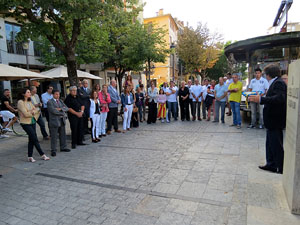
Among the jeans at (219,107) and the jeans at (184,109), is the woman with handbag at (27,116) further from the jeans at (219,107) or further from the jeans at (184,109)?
the jeans at (219,107)

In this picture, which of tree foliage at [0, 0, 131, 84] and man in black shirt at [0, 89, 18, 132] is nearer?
tree foliage at [0, 0, 131, 84]

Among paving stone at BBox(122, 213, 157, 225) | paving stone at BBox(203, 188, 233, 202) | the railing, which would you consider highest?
the railing

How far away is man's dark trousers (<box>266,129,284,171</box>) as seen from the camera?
161 inches

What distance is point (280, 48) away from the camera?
1016 centimetres

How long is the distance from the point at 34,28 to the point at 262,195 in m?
8.10

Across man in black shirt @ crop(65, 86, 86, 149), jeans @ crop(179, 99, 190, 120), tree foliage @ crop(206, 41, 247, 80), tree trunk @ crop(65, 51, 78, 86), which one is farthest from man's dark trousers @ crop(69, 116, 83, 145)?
tree foliage @ crop(206, 41, 247, 80)

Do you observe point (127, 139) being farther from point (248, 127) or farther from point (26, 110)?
point (248, 127)

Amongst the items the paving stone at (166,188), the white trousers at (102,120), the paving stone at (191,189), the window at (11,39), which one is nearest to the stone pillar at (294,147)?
the paving stone at (191,189)

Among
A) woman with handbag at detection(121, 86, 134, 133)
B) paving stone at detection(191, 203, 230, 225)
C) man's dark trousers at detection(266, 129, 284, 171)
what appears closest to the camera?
paving stone at detection(191, 203, 230, 225)

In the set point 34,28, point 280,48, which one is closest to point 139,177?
point 34,28

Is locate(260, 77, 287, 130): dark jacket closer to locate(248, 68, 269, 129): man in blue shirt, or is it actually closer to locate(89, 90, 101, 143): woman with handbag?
locate(248, 68, 269, 129): man in blue shirt

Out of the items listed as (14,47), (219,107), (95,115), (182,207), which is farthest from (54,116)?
(14,47)

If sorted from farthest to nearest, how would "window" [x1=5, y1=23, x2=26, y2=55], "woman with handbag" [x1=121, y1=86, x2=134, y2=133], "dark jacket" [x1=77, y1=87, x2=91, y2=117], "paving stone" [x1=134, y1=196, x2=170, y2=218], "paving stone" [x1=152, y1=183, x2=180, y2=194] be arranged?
"window" [x1=5, y1=23, x2=26, y2=55] → "woman with handbag" [x1=121, y1=86, x2=134, y2=133] → "dark jacket" [x1=77, y1=87, x2=91, y2=117] → "paving stone" [x1=152, y1=183, x2=180, y2=194] → "paving stone" [x1=134, y1=196, x2=170, y2=218]

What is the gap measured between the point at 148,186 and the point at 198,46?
27207 millimetres
